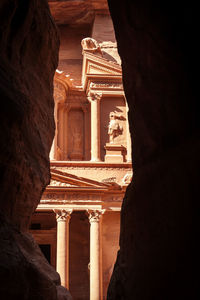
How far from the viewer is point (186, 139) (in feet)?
6.31

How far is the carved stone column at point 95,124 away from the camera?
73.0ft

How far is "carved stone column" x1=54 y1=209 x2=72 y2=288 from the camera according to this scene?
17.4 m

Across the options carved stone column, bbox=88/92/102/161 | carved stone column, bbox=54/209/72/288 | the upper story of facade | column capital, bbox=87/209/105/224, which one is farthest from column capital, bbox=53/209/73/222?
carved stone column, bbox=88/92/102/161

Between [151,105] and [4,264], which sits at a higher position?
[151,105]

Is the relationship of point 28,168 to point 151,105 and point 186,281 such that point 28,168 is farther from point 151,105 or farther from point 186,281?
point 186,281

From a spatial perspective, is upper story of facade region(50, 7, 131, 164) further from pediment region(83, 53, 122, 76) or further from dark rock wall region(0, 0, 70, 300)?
dark rock wall region(0, 0, 70, 300)

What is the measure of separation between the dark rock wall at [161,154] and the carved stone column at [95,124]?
19.4 m

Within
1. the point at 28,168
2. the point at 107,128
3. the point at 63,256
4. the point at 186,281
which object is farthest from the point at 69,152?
the point at 186,281

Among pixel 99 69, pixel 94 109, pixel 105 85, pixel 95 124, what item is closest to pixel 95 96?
pixel 94 109

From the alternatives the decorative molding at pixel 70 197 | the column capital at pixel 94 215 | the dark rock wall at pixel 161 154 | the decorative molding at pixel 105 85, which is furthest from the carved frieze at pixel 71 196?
the dark rock wall at pixel 161 154

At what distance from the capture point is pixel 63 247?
17.6m

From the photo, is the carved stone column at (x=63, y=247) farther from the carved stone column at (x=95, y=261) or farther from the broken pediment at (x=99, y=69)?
the broken pediment at (x=99, y=69)

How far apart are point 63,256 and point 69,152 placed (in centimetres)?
805

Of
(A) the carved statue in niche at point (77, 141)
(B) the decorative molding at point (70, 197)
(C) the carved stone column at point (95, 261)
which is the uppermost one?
(A) the carved statue in niche at point (77, 141)
